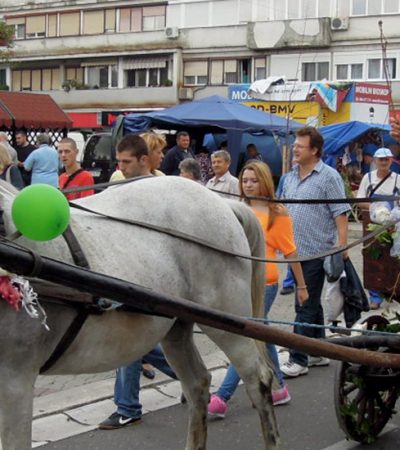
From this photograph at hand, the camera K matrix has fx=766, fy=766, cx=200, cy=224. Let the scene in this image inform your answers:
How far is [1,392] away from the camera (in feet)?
10.4

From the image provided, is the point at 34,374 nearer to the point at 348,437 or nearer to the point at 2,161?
the point at 348,437

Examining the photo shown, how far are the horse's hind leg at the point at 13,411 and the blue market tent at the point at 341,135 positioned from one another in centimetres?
1812

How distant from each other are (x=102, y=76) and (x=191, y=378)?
156ft

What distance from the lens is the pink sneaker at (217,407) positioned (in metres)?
5.31

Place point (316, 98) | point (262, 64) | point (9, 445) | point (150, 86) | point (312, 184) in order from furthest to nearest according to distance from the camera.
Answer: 1. point (150, 86)
2. point (262, 64)
3. point (316, 98)
4. point (312, 184)
5. point (9, 445)

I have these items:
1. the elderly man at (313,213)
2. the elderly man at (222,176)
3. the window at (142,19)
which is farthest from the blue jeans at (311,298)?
the window at (142,19)

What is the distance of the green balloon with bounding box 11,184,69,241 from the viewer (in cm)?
263

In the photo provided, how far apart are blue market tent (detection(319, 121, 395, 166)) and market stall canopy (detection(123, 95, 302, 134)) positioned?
1.99 m

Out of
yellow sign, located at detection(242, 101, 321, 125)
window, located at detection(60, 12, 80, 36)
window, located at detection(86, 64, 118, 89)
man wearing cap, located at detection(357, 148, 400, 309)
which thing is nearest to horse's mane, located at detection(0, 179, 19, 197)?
man wearing cap, located at detection(357, 148, 400, 309)

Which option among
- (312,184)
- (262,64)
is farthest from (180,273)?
(262,64)

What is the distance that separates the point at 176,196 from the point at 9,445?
5.16ft

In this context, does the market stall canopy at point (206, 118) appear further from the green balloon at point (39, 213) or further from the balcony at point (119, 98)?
the balcony at point (119, 98)

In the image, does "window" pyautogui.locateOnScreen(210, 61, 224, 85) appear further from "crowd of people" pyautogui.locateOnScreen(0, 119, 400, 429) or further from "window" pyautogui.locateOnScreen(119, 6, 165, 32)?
"crowd of people" pyautogui.locateOnScreen(0, 119, 400, 429)

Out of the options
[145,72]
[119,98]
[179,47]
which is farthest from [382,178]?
[145,72]
